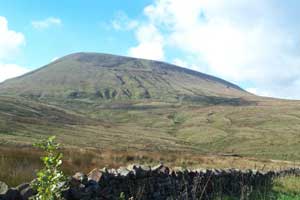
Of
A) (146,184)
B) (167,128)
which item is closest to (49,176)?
(146,184)

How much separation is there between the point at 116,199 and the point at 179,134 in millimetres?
111533

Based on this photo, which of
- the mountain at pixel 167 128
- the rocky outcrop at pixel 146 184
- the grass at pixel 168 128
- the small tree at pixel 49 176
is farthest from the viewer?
the mountain at pixel 167 128

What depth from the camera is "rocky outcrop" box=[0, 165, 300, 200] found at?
912 cm

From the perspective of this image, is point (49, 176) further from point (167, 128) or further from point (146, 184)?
point (167, 128)

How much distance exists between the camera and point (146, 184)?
11.8m

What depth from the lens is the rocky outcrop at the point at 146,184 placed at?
9.12 meters

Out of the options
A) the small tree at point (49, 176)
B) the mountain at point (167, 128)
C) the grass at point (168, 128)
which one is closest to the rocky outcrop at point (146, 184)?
the small tree at point (49, 176)

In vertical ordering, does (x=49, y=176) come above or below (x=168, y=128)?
above

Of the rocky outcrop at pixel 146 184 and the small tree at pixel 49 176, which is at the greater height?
the small tree at pixel 49 176

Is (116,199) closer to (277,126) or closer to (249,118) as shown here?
(277,126)

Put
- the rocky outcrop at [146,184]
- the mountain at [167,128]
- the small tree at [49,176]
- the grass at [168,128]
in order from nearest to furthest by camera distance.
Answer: the small tree at [49,176], the rocky outcrop at [146,184], the grass at [168,128], the mountain at [167,128]

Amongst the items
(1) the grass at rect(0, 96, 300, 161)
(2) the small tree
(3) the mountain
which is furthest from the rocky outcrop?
(3) the mountain

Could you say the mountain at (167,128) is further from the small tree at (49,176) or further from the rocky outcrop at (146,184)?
the small tree at (49,176)

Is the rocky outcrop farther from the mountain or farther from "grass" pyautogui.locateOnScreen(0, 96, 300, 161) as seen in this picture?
the mountain
